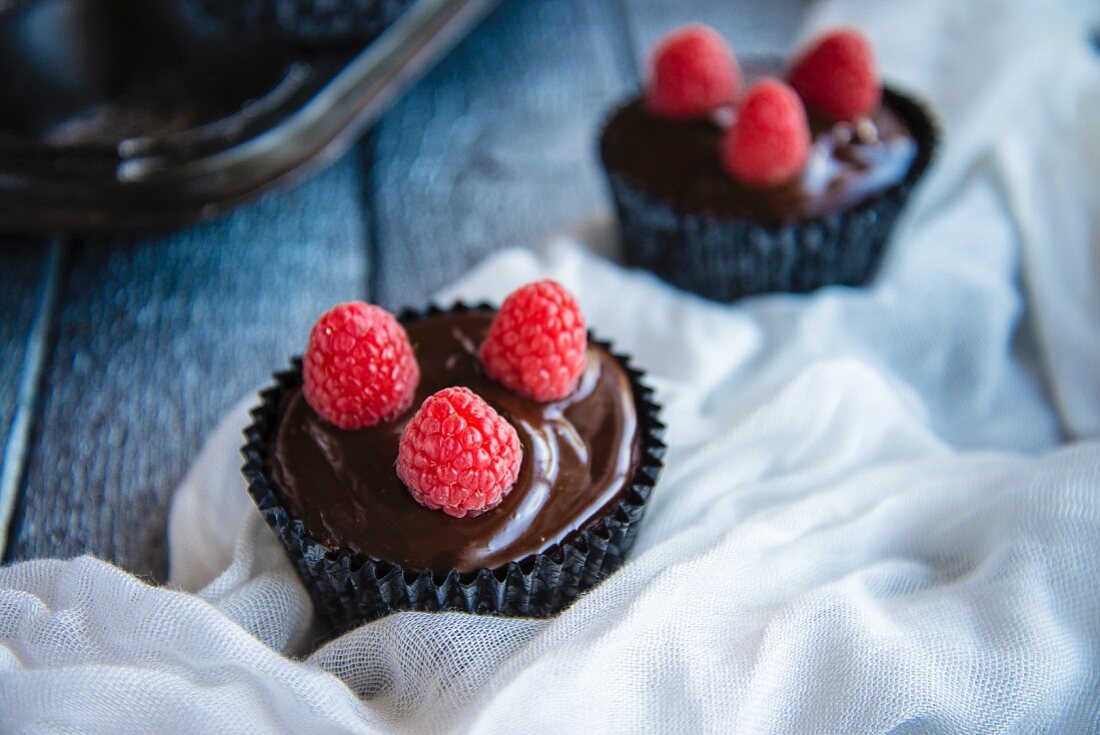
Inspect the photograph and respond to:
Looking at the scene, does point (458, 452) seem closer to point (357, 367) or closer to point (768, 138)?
point (357, 367)

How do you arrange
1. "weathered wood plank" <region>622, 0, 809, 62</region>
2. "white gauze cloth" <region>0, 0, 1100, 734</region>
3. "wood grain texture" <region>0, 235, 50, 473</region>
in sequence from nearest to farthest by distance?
"white gauze cloth" <region>0, 0, 1100, 734</region> → "wood grain texture" <region>0, 235, 50, 473</region> → "weathered wood plank" <region>622, 0, 809, 62</region>

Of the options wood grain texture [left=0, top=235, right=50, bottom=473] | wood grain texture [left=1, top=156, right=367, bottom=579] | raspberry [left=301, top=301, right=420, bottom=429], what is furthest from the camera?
wood grain texture [left=0, top=235, right=50, bottom=473]

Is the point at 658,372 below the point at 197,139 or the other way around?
below

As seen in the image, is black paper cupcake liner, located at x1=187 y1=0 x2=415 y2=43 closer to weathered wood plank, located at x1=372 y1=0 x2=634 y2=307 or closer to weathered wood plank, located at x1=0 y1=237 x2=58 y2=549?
weathered wood plank, located at x1=372 y1=0 x2=634 y2=307

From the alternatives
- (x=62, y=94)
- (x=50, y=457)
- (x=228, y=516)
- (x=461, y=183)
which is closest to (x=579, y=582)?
(x=228, y=516)

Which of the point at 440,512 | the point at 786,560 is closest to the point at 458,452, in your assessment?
the point at 440,512

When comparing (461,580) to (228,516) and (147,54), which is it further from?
(147,54)

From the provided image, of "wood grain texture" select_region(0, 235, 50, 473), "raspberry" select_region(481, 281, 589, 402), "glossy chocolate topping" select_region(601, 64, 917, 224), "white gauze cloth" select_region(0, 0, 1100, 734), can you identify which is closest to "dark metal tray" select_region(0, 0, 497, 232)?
"wood grain texture" select_region(0, 235, 50, 473)
